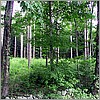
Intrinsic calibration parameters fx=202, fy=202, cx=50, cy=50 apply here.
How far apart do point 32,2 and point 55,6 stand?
2.02m

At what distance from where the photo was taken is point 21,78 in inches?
300

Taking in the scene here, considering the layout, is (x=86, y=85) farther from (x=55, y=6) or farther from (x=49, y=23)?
(x=55, y=6)

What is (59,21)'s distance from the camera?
604cm

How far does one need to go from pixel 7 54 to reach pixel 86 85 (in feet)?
8.76

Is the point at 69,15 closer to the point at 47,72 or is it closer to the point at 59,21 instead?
the point at 59,21

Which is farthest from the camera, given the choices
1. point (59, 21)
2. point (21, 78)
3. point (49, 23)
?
point (21, 78)

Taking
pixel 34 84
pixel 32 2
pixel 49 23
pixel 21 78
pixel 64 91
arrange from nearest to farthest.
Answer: pixel 32 2 → pixel 64 91 → pixel 49 23 → pixel 34 84 → pixel 21 78

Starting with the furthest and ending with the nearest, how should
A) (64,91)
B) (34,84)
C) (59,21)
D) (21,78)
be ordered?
(21,78) → (34,84) → (59,21) → (64,91)

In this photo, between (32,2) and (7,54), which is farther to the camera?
(7,54)

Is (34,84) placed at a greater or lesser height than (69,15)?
lesser

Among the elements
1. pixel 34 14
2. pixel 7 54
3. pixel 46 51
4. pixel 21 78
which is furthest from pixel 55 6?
pixel 21 78

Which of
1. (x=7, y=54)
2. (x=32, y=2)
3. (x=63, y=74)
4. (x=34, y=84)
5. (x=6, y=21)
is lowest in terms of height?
(x=34, y=84)

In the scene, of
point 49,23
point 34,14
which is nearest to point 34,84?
point 49,23

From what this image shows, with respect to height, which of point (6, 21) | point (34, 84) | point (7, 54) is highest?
point (6, 21)
